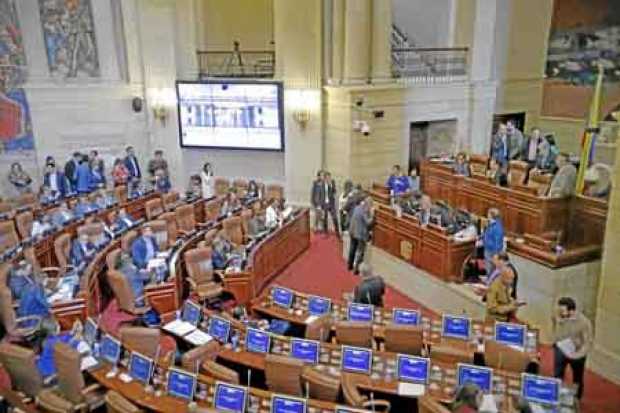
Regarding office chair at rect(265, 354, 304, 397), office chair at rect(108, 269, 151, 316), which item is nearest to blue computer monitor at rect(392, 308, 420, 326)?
office chair at rect(265, 354, 304, 397)

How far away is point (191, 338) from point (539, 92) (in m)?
15.5

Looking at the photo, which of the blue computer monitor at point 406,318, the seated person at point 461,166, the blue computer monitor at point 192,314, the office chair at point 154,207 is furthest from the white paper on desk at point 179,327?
the seated person at point 461,166

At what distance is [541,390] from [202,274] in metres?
5.89

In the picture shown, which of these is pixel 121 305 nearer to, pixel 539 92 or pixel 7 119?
pixel 7 119

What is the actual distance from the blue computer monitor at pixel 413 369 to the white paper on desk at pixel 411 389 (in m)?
0.07

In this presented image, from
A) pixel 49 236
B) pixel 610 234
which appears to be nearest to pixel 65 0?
pixel 49 236

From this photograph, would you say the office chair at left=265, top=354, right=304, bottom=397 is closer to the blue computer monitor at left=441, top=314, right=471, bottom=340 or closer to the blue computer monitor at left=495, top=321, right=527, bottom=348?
the blue computer monitor at left=441, top=314, right=471, bottom=340

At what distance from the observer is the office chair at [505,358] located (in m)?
6.55

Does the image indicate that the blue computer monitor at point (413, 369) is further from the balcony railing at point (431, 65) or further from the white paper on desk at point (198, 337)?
the balcony railing at point (431, 65)

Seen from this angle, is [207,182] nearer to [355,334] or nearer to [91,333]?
[91,333]

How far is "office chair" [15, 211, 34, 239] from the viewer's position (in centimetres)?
1190

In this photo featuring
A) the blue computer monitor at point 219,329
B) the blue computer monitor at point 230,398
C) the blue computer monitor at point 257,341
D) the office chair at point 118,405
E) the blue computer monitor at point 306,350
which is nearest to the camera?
the office chair at point 118,405

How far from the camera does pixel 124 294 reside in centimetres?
923

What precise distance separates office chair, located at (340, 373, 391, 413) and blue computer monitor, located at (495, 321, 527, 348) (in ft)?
5.93
